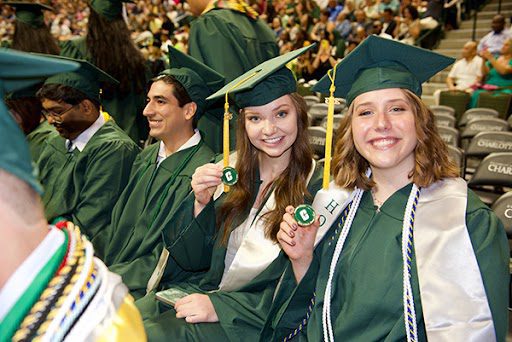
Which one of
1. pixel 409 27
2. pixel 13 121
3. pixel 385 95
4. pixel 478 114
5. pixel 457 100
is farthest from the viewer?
pixel 409 27

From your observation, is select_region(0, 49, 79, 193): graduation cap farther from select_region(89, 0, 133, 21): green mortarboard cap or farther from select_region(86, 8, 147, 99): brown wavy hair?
select_region(89, 0, 133, 21): green mortarboard cap

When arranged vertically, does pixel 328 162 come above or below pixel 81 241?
below

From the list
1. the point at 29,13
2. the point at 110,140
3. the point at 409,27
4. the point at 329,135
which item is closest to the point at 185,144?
the point at 110,140

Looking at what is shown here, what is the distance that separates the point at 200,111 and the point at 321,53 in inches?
310

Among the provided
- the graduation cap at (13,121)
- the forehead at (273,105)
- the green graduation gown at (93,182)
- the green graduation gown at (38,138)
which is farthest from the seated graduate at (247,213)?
the green graduation gown at (38,138)

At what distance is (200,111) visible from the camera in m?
3.16

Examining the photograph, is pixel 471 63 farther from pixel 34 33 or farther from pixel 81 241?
pixel 81 241

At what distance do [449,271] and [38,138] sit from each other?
3.21 m

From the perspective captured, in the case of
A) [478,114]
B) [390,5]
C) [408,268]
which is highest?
[408,268]

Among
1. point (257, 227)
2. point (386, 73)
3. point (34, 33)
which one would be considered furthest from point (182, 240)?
point (34, 33)

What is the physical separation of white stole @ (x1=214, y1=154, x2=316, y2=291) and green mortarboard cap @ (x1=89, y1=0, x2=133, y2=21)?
2.88m

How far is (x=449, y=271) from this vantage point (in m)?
1.70

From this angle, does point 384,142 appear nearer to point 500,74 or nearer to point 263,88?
point 263,88

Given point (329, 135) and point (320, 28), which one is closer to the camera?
point (329, 135)
